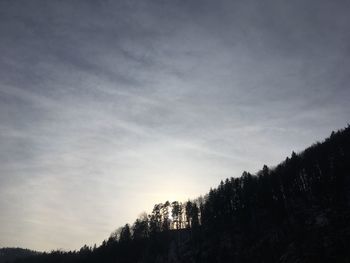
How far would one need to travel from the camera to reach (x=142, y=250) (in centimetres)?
13938

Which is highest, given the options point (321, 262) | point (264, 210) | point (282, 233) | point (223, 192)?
point (223, 192)

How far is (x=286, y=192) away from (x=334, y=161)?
2014 centimetres

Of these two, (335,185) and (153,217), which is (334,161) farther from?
(153,217)

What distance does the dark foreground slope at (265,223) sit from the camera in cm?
8469

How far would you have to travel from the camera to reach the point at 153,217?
165 metres

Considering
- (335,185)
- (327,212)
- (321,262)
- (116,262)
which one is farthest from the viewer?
(116,262)

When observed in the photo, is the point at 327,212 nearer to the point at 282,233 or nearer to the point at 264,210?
the point at 282,233

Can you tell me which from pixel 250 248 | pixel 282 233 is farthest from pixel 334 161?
pixel 250 248

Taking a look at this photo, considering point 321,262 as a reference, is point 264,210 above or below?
above

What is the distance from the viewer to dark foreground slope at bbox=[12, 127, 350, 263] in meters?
84.7

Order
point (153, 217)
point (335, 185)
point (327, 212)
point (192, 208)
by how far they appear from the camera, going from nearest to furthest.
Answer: point (327, 212) → point (335, 185) → point (192, 208) → point (153, 217)

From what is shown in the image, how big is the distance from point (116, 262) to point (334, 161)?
309ft

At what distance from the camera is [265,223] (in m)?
111

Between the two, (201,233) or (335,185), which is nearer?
(335,185)
